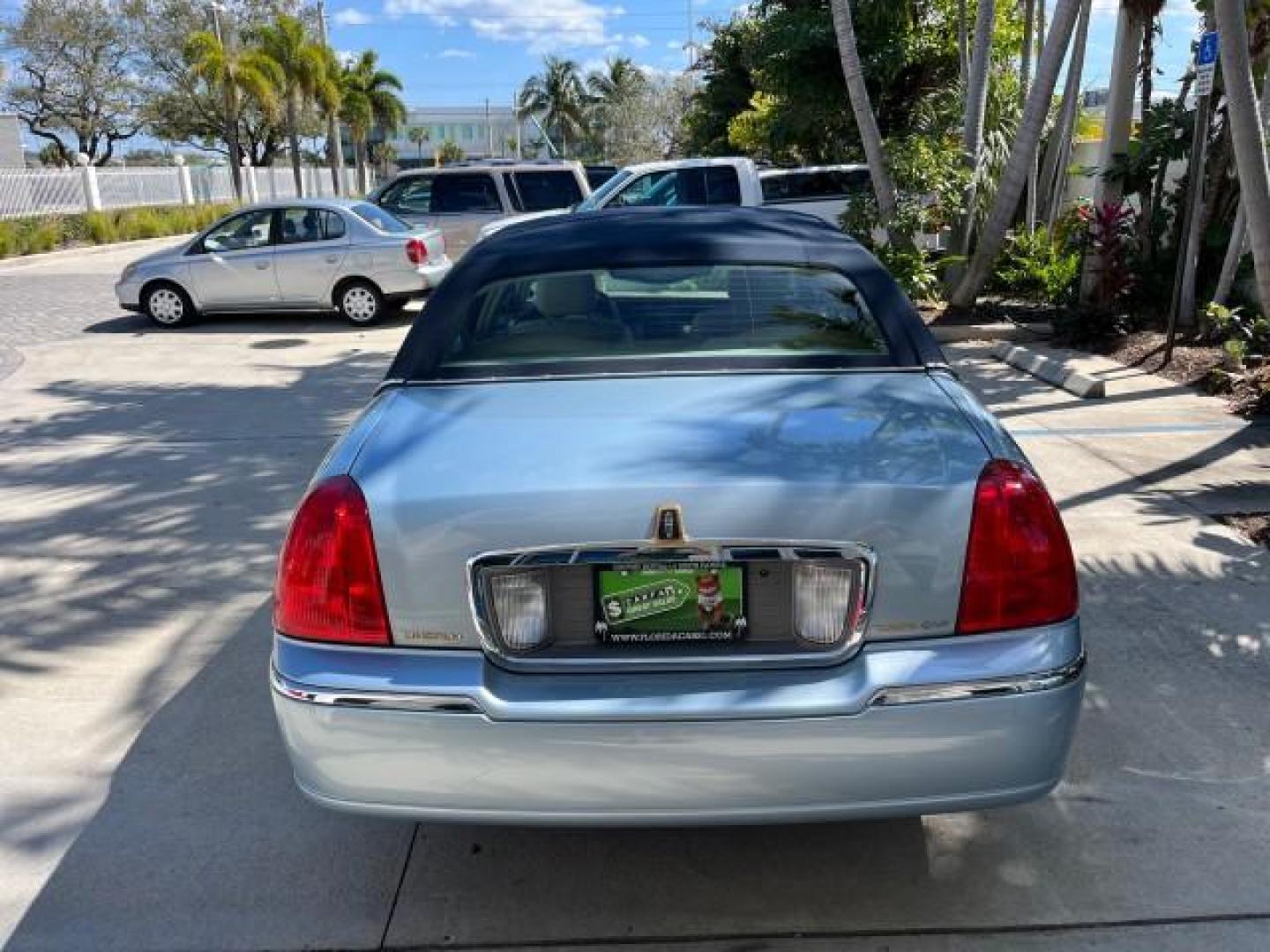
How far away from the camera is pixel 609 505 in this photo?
2357 millimetres

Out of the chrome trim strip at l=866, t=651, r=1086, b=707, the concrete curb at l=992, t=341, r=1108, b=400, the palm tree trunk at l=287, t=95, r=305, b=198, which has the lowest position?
the concrete curb at l=992, t=341, r=1108, b=400

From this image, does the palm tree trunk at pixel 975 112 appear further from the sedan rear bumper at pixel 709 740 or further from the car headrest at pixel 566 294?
the sedan rear bumper at pixel 709 740

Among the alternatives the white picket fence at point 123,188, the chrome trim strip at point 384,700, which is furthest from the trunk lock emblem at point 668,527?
the white picket fence at point 123,188

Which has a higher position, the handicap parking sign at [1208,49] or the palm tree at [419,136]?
the palm tree at [419,136]

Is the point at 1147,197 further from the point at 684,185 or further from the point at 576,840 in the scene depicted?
the point at 576,840

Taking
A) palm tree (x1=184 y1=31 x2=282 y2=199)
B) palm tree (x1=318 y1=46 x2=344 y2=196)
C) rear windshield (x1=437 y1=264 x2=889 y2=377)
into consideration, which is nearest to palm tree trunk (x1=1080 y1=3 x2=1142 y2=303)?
rear windshield (x1=437 y1=264 x2=889 y2=377)

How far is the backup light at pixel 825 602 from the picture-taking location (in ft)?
7.88

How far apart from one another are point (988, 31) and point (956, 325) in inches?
120

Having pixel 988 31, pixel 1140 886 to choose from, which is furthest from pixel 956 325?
pixel 1140 886

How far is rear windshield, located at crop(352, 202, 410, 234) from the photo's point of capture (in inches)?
522

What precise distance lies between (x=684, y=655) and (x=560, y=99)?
68.7 metres

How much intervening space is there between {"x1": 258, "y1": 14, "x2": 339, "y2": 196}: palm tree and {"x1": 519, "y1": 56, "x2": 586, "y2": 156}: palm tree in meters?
27.7

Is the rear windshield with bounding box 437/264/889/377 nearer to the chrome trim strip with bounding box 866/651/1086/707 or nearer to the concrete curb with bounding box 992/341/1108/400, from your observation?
the chrome trim strip with bounding box 866/651/1086/707

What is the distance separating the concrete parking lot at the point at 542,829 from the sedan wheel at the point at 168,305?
7.78 m
